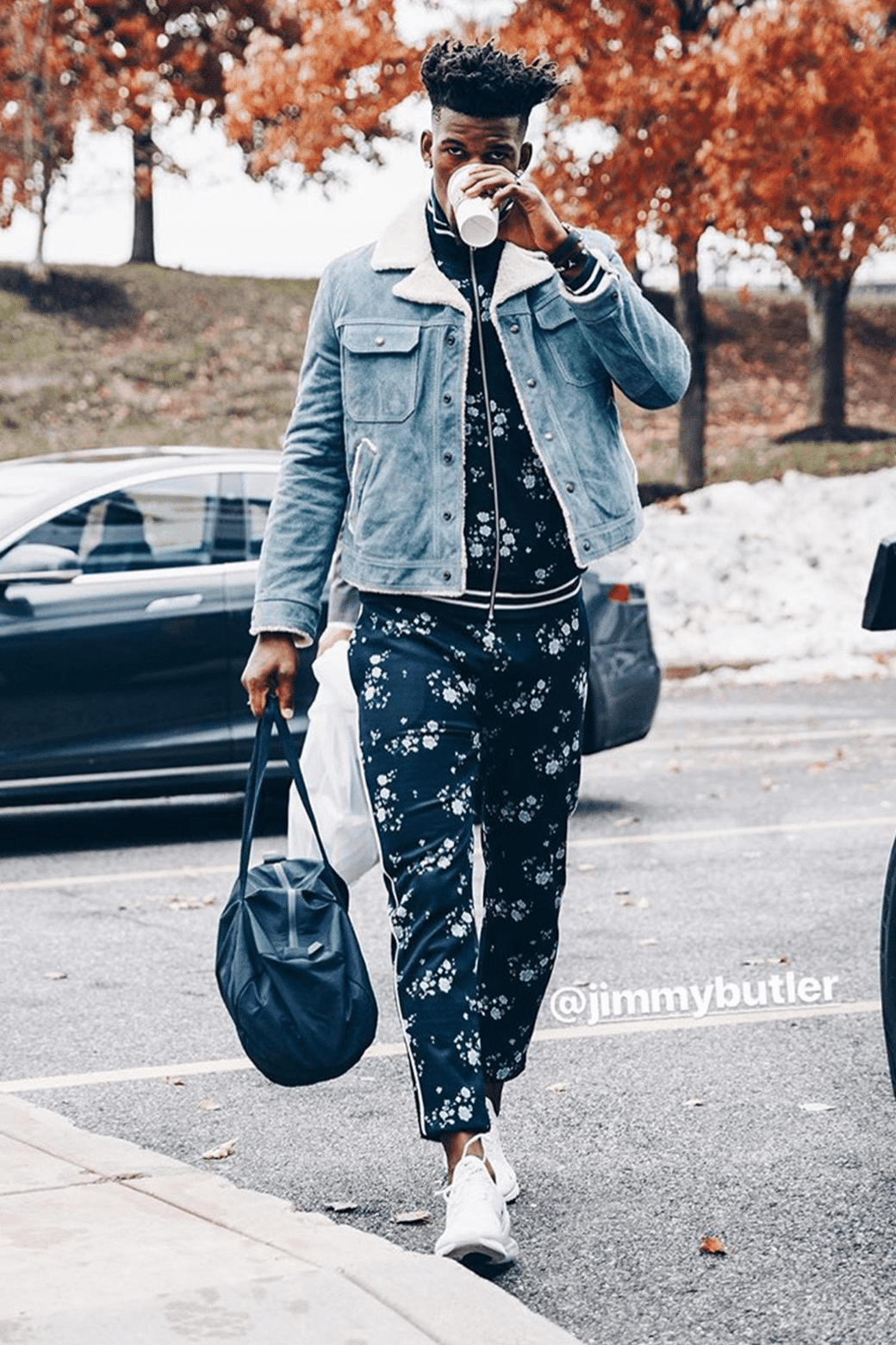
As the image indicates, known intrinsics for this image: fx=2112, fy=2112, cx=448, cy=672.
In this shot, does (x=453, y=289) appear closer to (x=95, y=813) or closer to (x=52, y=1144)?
(x=52, y=1144)

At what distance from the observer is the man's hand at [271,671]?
375 centimetres

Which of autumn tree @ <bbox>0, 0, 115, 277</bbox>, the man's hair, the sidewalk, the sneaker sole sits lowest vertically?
the sneaker sole

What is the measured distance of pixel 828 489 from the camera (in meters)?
18.6

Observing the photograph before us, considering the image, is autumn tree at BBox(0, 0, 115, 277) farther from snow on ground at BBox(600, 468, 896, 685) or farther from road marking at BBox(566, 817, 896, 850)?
road marking at BBox(566, 817, 896, 850)

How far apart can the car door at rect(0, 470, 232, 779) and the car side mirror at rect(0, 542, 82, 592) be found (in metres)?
0.04

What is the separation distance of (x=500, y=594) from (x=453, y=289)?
540mm

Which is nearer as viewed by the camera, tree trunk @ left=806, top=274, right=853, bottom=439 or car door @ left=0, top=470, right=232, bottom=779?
car door @ left=0, top=470, right=232, bottom=779

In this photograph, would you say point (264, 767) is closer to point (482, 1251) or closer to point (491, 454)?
point (491, 454)

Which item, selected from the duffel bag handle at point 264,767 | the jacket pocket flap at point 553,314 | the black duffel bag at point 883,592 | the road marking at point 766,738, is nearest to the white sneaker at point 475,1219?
the duffel bag handle at point 264,767

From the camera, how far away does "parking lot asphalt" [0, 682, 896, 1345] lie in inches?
139

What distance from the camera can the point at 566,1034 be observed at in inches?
207

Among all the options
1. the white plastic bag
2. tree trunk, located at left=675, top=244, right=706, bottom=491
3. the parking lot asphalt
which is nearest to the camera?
the parking lot asphalt

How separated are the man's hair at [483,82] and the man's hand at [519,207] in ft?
0.34

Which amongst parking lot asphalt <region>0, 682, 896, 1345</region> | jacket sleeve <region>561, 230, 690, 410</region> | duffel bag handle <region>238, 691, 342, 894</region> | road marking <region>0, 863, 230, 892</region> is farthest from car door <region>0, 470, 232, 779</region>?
jacket sleeve <region>561, 230, 690, 410</region>
